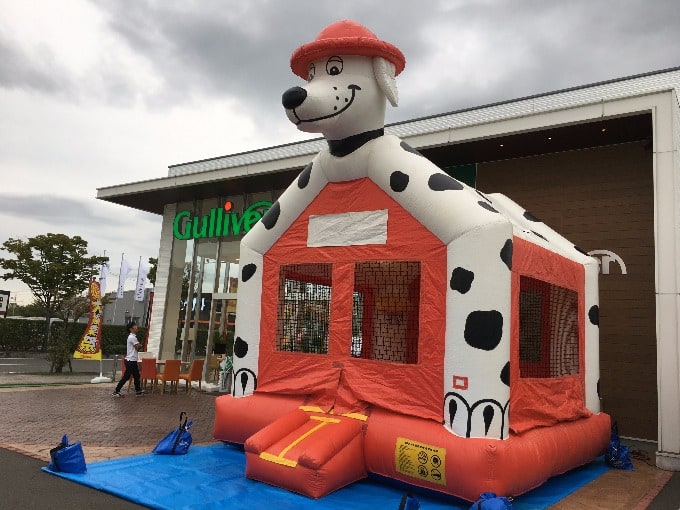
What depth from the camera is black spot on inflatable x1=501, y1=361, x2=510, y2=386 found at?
4684 mm

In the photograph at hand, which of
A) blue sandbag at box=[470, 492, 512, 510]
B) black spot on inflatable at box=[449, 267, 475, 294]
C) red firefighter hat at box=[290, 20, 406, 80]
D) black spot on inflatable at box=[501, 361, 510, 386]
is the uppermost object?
Result: red firefighter hat at box=[290, 20, 406, 80]

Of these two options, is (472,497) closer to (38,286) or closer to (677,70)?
(677,70)

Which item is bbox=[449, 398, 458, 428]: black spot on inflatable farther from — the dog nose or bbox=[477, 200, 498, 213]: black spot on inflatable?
the dog nose

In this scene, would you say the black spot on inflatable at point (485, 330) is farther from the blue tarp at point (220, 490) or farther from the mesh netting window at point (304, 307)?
the mesh netting window at point (304, 307)

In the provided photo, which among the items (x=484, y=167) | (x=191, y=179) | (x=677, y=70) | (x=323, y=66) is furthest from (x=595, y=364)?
(x=191, y=179)

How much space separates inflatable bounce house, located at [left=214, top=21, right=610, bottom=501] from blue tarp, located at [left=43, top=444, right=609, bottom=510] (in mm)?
162

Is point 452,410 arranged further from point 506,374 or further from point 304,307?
point 304,307

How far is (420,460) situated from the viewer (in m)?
4.63

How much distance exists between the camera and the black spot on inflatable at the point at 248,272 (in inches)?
259

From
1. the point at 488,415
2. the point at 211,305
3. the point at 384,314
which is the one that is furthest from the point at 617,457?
the point at 211,305

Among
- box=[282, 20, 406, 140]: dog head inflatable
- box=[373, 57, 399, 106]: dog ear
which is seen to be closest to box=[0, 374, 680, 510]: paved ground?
box=[282, 20, 406, 140]: dog head inflatable

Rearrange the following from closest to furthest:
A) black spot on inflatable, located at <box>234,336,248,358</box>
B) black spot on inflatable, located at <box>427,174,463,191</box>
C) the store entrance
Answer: black spot on inflatable, located at <box>427,174,463,191</box>, black spot on inflatable, located at <box>234,336,248,358</box>, the store entrance

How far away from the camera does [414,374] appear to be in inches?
202

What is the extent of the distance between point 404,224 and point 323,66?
1.83m
